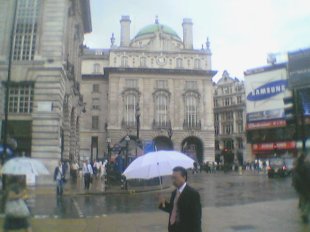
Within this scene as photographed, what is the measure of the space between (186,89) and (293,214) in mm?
59176

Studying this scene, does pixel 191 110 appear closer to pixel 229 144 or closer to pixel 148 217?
pixel 229 144

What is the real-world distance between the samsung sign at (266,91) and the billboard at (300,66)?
60.9 ft

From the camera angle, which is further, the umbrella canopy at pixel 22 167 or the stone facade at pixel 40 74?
the stone facade at pixel 40 74

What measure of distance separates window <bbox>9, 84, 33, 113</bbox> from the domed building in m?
37.9

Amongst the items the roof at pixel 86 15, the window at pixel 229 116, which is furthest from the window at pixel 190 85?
the window at pixel 229 116

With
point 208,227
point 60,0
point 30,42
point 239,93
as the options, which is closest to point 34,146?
point 30,42

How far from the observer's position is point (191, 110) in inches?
2822

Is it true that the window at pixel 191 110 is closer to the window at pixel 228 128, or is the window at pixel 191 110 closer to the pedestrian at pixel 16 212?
the window at pixel 228 128

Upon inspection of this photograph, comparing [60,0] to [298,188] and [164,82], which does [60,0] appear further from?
[164,82]

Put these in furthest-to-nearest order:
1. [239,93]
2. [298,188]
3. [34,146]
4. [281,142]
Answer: [239,93], [281,142], [34,146], [298,188]

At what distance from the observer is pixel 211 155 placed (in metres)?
71.1

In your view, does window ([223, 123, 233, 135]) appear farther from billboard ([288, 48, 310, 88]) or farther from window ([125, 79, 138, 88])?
billboard ([288, 48, 310, 88])

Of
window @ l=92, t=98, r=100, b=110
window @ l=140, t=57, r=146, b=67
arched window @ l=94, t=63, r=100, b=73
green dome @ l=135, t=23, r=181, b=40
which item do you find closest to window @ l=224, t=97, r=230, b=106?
green dome @ l=135, t=23, r=181, b=40

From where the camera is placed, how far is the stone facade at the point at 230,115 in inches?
3642
